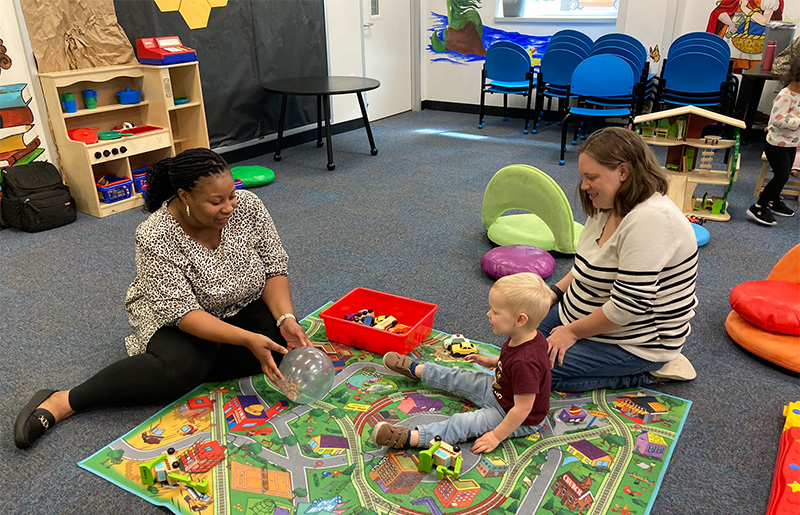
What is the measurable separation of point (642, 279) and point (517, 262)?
1.14m

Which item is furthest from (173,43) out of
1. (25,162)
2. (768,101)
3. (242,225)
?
(768,101)

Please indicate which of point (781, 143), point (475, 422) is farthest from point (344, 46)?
point (475, 422)

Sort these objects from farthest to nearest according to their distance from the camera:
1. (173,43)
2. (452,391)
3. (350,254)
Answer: (173,43), (350,254), (452,391)

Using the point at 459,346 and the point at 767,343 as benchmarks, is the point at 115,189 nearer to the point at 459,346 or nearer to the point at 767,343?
the point at 459,346

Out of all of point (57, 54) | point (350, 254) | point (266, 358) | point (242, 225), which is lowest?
point (350, 254)

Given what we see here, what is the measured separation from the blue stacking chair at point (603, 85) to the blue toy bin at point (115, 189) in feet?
11.2

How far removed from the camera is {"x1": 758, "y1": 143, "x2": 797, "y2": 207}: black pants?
11.9ft

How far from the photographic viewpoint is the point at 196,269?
2.01m

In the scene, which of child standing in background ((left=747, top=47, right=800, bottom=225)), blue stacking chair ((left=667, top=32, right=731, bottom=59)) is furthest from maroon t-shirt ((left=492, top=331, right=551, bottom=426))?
blue stacking chair ((left=667, top=32, right=731, bottom=59))

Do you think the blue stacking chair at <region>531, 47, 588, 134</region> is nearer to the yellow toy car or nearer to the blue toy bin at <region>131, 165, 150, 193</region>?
the blue toy bin at <region>131, 165, 150, 193</region>

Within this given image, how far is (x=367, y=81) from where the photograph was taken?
513cm

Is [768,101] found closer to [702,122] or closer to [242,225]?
[702,122]

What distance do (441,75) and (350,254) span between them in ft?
14.9

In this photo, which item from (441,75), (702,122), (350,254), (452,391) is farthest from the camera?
(441,75)
